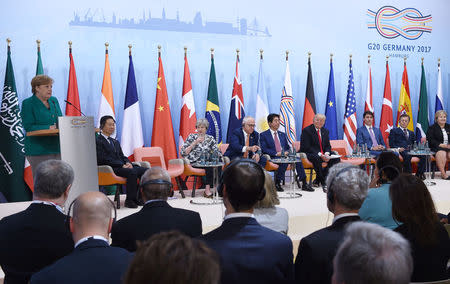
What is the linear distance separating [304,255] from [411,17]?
8704 millimetres

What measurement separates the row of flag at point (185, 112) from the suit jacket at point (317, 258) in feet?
16.0

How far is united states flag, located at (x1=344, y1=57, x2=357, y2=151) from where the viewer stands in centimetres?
804

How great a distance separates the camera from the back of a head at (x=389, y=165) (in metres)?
3.03

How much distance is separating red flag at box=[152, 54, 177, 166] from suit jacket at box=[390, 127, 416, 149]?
12.4ft

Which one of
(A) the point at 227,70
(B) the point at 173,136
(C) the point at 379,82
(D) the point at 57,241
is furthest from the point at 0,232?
(C) the point at 379,82

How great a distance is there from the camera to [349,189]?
1.97 metres

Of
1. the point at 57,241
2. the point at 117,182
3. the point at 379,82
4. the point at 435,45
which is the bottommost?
the point at 117,182

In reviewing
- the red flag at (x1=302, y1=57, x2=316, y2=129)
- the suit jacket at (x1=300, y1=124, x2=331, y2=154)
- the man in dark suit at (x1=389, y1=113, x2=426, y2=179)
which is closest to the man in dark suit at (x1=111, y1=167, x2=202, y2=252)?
the suit jacket at (x1=300, y1=124, x2=331, y2=154)

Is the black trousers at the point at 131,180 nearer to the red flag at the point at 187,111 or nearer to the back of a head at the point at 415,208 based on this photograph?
the red flag at the point at 187,111

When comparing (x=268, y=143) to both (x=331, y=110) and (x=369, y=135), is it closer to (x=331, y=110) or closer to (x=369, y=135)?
(x=331, y=110)

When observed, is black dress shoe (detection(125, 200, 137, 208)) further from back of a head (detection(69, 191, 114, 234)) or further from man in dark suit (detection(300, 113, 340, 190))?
back of a head (detection(69, 191, 114, 234))

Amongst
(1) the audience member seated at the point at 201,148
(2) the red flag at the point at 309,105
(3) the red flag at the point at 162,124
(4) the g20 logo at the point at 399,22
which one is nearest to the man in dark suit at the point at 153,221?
(1) the audience member seated at the point at 201,148

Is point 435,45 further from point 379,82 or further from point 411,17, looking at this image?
point 379,82

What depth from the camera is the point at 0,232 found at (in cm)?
200
